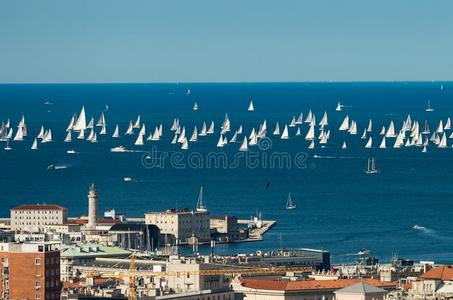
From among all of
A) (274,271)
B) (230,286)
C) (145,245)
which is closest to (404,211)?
(145,245)

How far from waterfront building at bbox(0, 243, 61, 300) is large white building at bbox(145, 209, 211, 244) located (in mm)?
55053

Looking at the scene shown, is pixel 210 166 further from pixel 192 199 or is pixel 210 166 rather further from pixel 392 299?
A: pixel 392 299

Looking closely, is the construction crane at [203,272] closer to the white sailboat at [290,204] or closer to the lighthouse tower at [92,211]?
the lighthouse tower at [92,211]

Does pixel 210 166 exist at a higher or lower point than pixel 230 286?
higher

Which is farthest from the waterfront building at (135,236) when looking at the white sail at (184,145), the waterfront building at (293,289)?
the white sail at (184,145)

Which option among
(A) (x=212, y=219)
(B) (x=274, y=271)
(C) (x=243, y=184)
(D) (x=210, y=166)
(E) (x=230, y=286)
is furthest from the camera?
(D) (x=210, y=166)

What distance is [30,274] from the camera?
198ft

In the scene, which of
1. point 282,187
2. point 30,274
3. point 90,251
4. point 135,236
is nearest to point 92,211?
point 135,236

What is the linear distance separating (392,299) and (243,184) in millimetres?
83224

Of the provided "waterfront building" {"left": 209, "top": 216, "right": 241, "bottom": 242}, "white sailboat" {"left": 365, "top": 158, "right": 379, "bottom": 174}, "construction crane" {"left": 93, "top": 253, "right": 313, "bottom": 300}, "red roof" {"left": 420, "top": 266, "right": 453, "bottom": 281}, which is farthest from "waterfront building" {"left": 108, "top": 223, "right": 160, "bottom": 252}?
"white sailboat" {"left": 365, "top": 158, "right": 379, "bottom": 174}

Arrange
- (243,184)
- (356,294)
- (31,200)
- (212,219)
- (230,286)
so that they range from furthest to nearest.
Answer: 1. (243,184)
2. (31,200)
3. (212,219)
4. (230,286)
5. (356,294)

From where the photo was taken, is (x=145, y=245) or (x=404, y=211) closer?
(x=145, y=245)

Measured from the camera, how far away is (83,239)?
10456cm

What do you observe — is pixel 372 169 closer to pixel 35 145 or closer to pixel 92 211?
pixel 35 145
